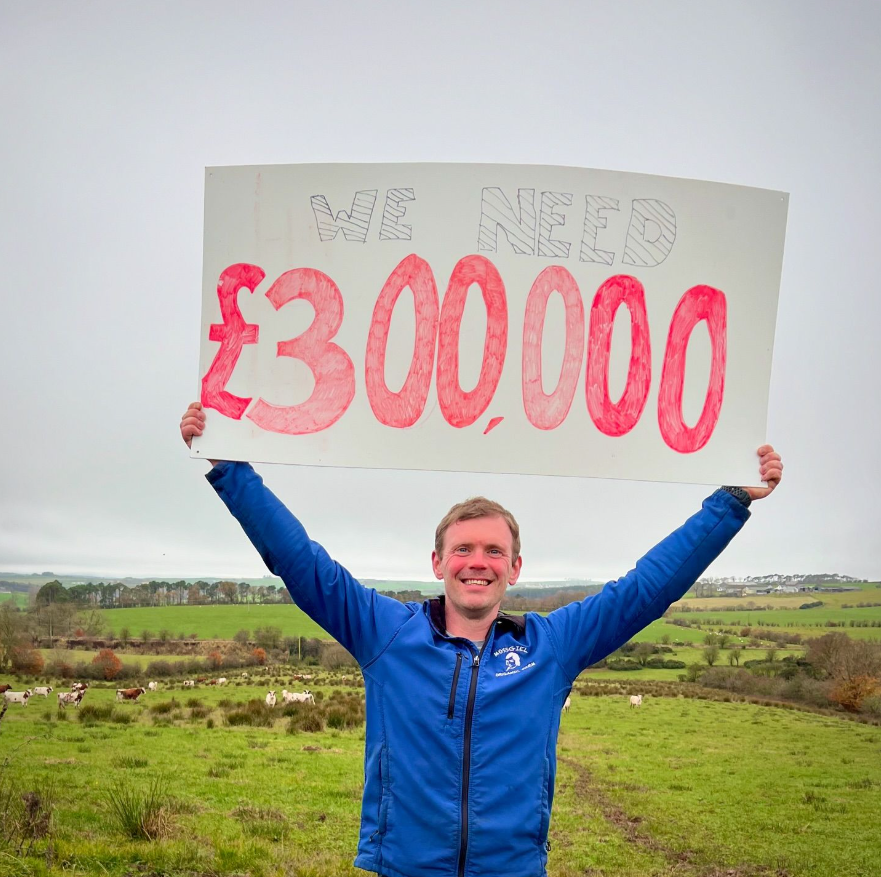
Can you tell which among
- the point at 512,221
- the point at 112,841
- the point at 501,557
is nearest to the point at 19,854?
the point at 112,841

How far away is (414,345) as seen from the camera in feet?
10.4

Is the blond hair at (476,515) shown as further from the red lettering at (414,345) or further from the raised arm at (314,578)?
the red lettering at (414,345)

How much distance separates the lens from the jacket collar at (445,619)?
261 cm

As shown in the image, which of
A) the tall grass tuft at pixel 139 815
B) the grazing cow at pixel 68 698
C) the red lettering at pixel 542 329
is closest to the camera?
the red lettering at pixel 542 329

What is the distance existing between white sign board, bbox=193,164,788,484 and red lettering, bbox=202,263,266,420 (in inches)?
0.4

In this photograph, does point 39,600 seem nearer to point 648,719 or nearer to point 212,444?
point 212,444

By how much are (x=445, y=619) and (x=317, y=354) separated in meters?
1.36

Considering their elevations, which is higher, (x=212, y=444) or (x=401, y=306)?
(x=401, y=306)

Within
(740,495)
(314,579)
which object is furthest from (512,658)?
(740,495)

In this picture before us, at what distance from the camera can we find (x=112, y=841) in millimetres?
8133

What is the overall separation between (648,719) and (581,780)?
304cm

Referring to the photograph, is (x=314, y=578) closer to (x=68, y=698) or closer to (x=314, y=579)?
(x=314, y=579)

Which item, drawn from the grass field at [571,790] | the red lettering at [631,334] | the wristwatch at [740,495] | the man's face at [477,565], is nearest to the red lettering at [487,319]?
the red lettering at [631,334]

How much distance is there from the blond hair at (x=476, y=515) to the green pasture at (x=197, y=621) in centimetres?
1279
